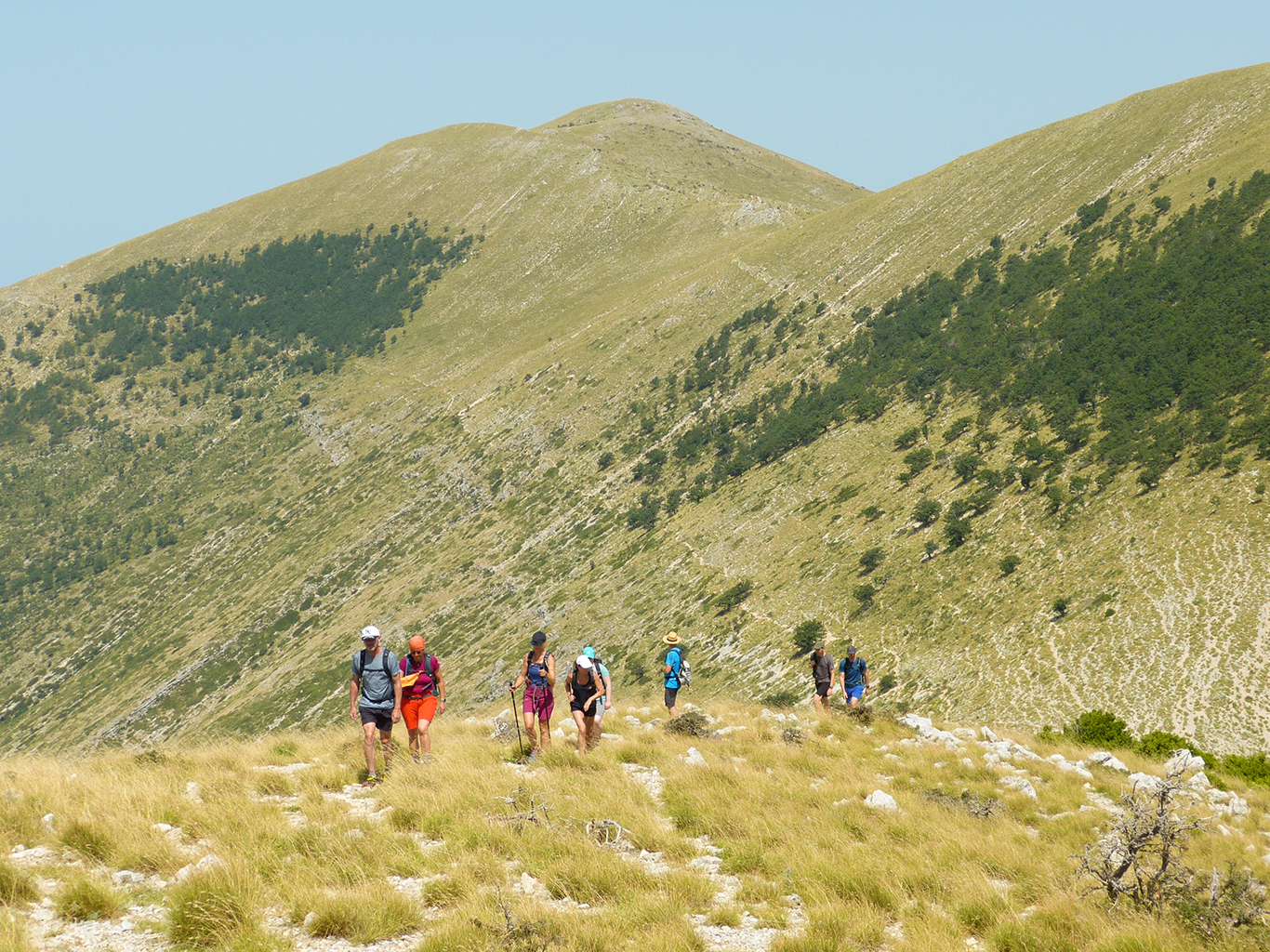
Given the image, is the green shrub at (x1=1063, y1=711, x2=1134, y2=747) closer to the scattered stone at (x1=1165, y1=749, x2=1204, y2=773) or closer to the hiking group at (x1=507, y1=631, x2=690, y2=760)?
the scattered stone at (x1=1165, y1=749, x2=1204, y2=773)

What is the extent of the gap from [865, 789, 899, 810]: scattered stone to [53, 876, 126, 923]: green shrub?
7970mm

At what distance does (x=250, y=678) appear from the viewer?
7494 cm

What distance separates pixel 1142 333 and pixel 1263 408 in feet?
48.3

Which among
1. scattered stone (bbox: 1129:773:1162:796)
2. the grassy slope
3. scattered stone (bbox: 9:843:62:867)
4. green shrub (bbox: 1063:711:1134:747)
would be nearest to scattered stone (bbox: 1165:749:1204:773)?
scattered stone (bbox: 1129:773:1162:796)

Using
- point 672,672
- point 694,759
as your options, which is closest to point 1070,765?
point 694,759

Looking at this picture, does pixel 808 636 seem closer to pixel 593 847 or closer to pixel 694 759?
pixel 694 759

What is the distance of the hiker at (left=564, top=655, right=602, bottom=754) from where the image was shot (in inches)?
468

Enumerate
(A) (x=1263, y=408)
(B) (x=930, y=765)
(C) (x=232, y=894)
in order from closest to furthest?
(C) (x=232, y=894) < (B) (x=930, y=765) < (A) (x=1263, y=408)

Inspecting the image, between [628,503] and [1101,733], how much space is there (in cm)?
5688

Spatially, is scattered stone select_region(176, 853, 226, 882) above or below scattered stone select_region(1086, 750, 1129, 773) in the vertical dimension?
above

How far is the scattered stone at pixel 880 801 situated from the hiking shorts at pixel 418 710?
237 inches

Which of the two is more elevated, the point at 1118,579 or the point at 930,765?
the point at 930,765

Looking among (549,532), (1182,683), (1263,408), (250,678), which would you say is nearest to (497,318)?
(549,532)

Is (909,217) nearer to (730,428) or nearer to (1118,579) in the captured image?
(730,428)
